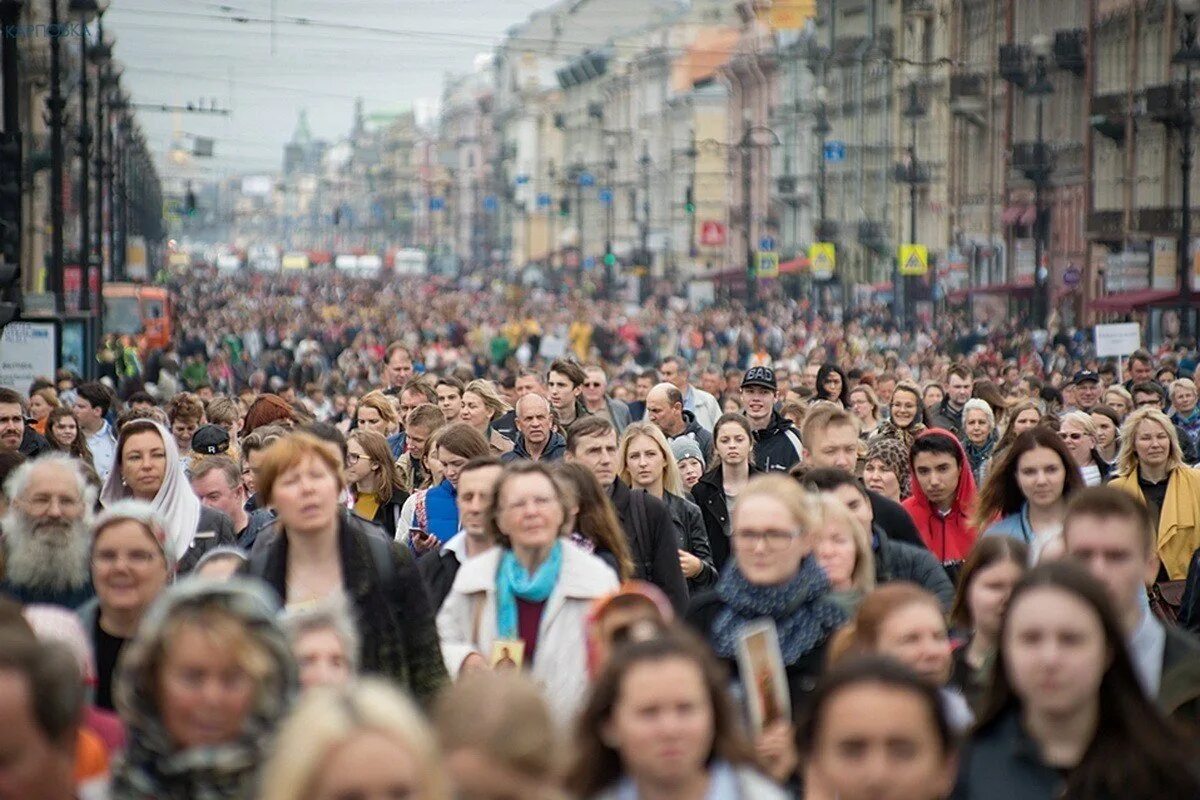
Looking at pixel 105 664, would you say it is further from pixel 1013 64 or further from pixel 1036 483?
pixel 1013 64

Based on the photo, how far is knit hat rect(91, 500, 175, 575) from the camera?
299 inches

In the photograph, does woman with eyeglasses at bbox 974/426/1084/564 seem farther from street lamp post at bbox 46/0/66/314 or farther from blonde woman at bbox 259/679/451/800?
street lamp post at bbox 46/0/66/314

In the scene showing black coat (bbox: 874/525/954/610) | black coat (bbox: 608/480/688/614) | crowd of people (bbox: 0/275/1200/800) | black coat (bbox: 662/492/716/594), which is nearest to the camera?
crowd of people (bbox: 0/275/1200/800)

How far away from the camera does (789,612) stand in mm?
7406

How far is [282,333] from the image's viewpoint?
187ft

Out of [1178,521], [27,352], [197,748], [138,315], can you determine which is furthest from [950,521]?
[138,315]

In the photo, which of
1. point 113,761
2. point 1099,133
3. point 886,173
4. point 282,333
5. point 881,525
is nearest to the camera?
point 113,761

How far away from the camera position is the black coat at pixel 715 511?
13.5 m

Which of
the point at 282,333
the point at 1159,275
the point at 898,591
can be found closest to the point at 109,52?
the point at 282,333

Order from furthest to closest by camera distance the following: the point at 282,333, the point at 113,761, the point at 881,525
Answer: the point at 282,333 → the point at 881,525 → the point at 113,761

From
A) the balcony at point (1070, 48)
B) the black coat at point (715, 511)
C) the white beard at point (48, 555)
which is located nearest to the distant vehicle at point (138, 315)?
the balcony at point (1070, 48)

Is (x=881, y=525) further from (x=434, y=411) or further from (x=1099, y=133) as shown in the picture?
(x=1099, y=133)

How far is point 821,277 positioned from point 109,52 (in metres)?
26.0

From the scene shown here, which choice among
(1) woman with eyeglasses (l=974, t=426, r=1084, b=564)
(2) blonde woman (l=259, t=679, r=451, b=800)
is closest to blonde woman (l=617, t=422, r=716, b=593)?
(1) woman with eyeglasses (l=974, t=426, r=1084, b=564)
